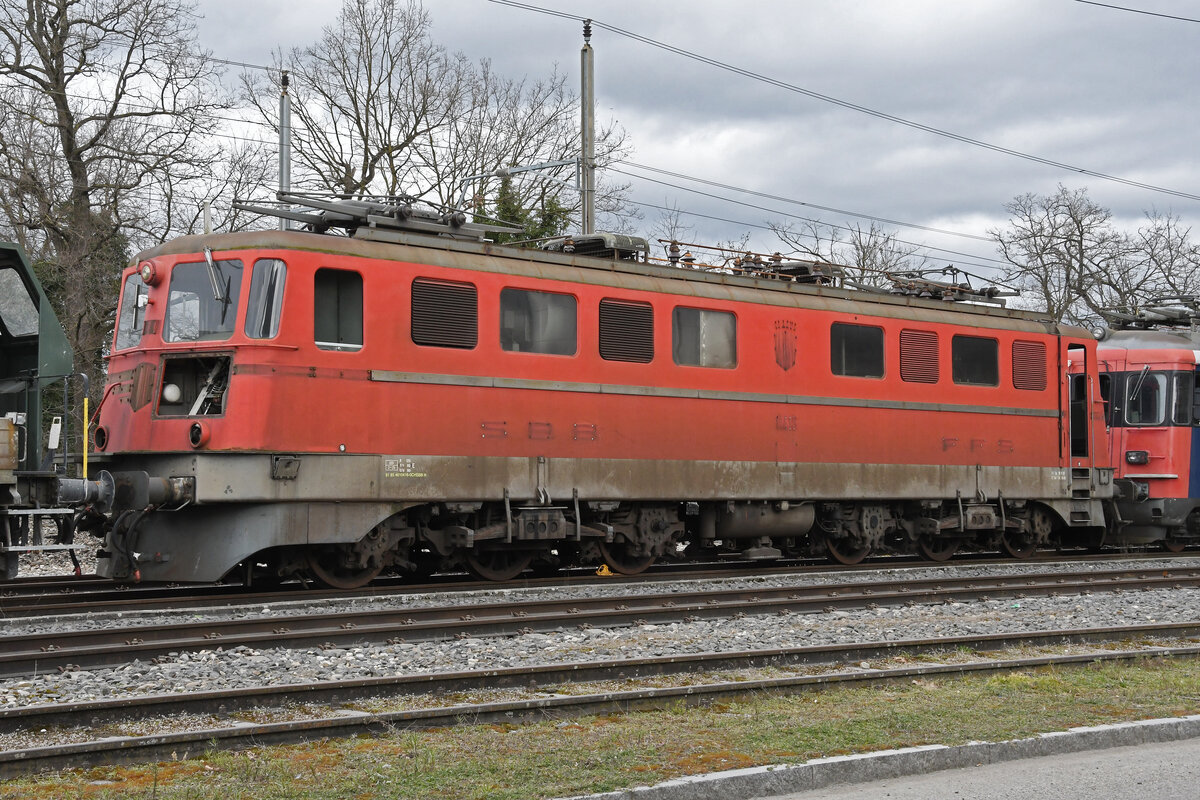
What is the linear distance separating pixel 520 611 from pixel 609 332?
15.1ft

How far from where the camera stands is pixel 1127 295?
166 ft

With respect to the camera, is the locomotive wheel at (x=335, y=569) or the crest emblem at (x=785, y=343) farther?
the crest emblem at (x=785, y=343)

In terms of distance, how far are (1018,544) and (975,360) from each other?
11.3 feet

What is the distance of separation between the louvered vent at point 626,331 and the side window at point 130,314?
5295 mm

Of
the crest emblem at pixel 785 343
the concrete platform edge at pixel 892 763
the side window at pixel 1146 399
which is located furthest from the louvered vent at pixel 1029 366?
the concrete platform edge at pixel 892 763

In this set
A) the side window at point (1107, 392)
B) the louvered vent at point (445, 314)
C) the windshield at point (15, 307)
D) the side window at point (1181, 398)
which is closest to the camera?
the windshield at point (15, 307)

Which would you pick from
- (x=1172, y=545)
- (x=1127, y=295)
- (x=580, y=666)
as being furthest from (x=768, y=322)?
(x=1127, y=295)

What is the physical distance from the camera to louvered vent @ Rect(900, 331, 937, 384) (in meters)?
18.5

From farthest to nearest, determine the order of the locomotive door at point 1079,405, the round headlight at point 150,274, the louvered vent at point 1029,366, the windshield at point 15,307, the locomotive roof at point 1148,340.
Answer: the locomotive roof at point 1148,340 < the locomotive door at point 1079,405 < the louvered vent at point 1029,366 < the round headlight at point 150,274 < the windshield at point 15,307

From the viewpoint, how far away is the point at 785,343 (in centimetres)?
1722

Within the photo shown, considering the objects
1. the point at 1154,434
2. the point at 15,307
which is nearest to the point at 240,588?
the point at 15,307

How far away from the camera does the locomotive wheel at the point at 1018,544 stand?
20469 millimetres

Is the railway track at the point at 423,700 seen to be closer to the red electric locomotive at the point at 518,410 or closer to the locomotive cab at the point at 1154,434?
the red electric locomotive at the point at 518,410

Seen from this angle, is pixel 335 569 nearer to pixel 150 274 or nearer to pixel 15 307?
pixel 150 274
